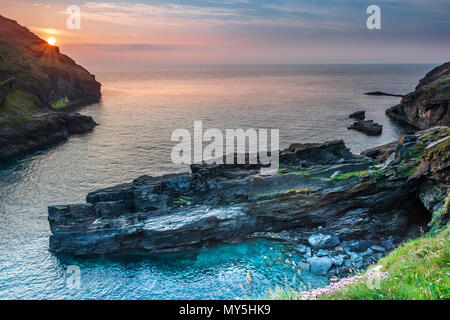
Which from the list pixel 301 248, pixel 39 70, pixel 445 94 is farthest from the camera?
pixel 39 70

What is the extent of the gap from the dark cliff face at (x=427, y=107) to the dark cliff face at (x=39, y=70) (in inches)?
4207

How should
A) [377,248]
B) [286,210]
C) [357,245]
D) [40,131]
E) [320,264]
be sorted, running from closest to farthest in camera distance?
[320,264]
[377,248]
[357,245]
[286,210]
[40,131]

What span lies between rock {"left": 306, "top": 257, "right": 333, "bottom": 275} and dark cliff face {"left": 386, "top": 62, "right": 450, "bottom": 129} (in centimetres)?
6344

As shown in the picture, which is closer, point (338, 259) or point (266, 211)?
point (338, 259)

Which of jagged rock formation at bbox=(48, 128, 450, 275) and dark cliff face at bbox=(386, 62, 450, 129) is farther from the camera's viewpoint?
dark cliff face at bbox=(386, 62, 450, 129)

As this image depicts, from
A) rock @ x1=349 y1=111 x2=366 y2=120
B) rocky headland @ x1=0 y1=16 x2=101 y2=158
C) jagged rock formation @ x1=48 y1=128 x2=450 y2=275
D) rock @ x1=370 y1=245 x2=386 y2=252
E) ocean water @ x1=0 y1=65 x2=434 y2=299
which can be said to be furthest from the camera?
rock @ x1=349 y1=111 x2=366 y2=120

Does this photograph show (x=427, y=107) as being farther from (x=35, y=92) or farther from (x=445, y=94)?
(x=35, y=92)

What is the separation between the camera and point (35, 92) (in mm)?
94312

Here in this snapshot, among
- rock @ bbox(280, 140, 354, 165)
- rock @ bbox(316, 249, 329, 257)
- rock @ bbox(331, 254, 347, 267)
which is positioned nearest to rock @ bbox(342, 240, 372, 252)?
rock @ bbox(331, 254, 347, 267)

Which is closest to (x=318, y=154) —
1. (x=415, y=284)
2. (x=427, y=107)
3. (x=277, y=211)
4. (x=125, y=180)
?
(x=277, y=211)

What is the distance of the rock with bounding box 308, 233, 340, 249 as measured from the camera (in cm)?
3028

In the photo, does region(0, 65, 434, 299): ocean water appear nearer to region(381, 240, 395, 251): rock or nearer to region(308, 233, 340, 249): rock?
region(308, 233, 340, 249): rock

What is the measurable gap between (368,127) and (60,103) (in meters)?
102
